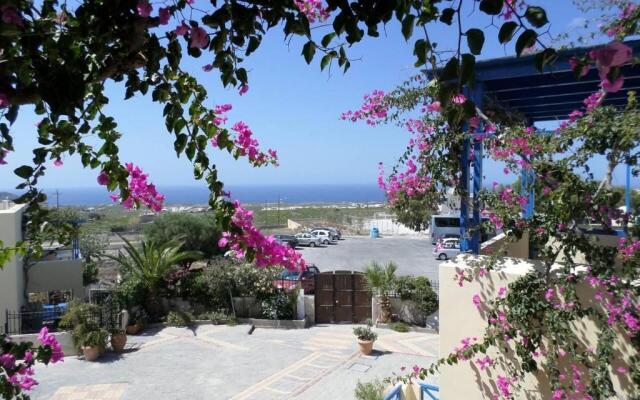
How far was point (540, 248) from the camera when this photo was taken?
12.2 ft

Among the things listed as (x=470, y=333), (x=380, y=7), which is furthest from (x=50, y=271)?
(x=380, y=7)

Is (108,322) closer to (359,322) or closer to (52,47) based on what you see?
(359,322)

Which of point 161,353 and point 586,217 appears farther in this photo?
point 161,353

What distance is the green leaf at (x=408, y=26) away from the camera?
4.38 feet

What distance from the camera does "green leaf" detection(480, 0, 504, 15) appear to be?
1146mm

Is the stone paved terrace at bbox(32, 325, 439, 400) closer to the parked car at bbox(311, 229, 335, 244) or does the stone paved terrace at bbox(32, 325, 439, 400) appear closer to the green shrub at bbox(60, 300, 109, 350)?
the green shrub at bbox(60, 300, 109, 350)

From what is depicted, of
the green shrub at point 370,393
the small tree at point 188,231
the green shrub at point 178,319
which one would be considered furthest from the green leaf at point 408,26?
the small tree at point 188,231

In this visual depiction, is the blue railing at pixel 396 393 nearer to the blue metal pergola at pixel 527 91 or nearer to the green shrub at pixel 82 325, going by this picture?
the blue metal pergola at pixel 527 91

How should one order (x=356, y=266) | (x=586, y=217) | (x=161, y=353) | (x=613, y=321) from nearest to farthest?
(x=613, y=321) → (x=586, y=217) → (x=161, y=353) → (x=356, y=266)

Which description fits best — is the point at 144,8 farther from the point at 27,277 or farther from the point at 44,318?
the point at 27,277

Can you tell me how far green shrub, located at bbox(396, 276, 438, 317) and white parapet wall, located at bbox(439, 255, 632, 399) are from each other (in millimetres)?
8373

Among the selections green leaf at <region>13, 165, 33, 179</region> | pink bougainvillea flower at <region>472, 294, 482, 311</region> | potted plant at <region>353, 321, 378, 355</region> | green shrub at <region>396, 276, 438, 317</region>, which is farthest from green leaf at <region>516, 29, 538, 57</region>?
green shrub at <region>396, 276, 438, 317</region>

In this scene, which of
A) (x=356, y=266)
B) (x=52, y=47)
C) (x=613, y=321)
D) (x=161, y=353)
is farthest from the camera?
(x=356, y=266)

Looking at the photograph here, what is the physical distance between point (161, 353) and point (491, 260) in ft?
29.5
